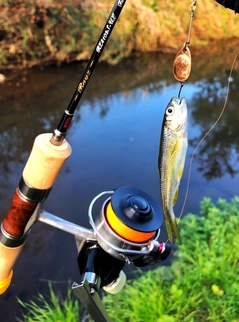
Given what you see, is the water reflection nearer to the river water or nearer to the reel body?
the river water

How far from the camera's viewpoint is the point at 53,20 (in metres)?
4.89

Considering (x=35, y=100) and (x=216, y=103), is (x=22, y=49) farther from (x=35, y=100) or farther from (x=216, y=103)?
(x=216, y=103)

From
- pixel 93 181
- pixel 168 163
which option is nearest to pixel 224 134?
pixel 93 181

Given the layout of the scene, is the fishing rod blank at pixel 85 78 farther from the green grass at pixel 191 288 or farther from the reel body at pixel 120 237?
the green grass at pixel 191 288

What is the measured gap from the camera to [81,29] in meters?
5.27

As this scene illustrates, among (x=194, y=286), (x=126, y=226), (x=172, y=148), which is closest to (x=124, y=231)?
(x=126, y=226)

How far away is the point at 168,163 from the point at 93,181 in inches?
82.9

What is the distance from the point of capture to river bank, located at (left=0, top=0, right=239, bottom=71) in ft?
15.1

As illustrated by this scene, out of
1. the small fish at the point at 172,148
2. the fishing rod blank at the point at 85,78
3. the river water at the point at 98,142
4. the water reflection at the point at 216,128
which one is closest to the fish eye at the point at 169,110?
the small fish at the point at 172,148

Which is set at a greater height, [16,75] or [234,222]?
[234,222]

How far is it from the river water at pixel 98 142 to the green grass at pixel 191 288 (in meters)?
0.39

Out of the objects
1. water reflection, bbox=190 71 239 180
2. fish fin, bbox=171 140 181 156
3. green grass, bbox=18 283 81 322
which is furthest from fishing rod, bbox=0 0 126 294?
water reflection, bbox=190 71 239 180

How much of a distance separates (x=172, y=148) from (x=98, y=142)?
2698mm

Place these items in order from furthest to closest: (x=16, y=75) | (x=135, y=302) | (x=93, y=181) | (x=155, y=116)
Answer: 1. (x=16, y=75)
2. (x=155, y=116)
3. (x=93, y=181)
4. (x=135, y=302)
